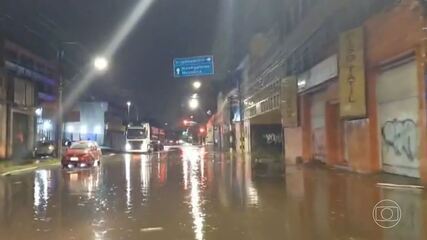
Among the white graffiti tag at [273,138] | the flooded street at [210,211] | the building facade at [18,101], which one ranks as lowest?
the flooded street at [210,211]

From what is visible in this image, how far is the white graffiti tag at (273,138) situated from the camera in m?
46.9

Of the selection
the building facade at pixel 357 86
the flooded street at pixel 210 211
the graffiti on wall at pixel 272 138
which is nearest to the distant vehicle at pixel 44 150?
the graffiti on wall at pixel 272 138

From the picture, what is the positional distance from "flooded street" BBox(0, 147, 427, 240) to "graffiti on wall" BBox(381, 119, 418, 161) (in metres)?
1.43

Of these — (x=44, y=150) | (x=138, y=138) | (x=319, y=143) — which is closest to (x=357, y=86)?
(x=319, y=143)

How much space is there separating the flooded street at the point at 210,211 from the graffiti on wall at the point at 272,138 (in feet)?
87.7

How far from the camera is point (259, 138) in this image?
51.9 metres

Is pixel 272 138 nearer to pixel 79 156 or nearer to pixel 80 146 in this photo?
pixel 80 146

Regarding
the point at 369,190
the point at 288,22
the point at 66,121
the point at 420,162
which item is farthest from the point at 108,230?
the point at 66,121

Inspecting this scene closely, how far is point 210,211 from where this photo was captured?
12.5 metres

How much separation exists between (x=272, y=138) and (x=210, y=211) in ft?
121

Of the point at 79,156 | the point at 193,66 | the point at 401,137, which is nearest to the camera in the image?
the point at 401,137

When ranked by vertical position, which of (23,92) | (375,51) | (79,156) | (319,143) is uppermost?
(23,92)

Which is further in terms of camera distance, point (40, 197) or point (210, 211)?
point (40, 197)

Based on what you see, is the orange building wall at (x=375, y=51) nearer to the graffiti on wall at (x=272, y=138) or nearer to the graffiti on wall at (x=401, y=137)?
the graffiti on wall at (x=401, y=137)
